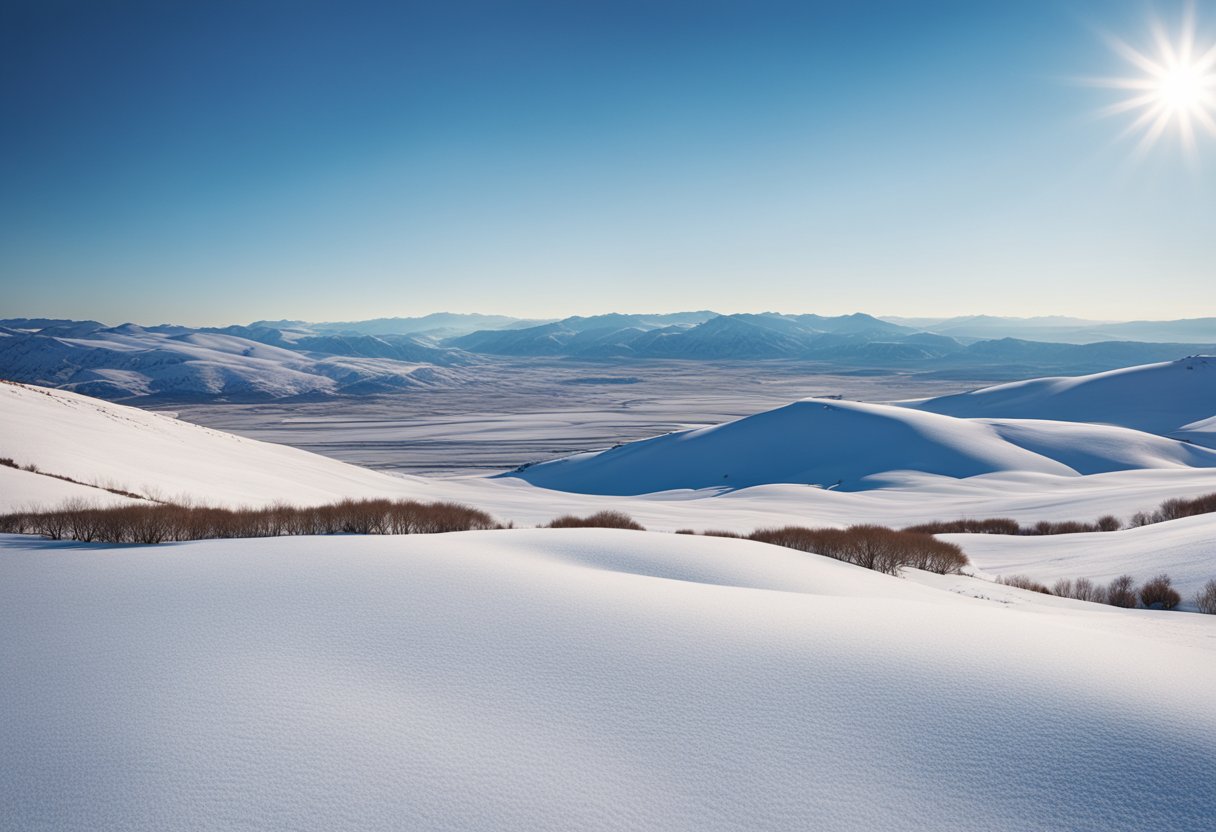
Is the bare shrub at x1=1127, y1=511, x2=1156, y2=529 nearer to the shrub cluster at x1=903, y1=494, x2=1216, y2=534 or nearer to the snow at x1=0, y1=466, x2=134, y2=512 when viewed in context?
the shrub cluster at x1=903, y1=494, x2=1216, y2=534

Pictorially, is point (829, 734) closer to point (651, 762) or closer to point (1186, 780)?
point (651, 762)

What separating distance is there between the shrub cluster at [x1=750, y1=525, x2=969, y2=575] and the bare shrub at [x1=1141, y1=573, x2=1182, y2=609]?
277cm

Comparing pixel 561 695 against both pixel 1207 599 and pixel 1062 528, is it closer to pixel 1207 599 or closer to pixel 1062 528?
pixel 1207 599

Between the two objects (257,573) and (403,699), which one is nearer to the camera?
(403,699)

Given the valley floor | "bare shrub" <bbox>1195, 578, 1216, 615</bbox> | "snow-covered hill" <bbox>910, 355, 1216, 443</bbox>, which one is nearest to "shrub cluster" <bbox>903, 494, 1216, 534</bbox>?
"bare shrub" <bbox>1195, 578, 1216, 615</bbox>

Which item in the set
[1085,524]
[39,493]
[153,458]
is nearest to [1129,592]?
[1085,524]

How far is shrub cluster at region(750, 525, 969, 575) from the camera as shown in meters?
10.4

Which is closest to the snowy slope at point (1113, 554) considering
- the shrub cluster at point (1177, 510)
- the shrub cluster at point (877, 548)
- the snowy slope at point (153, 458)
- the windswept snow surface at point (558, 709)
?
the shrub cluster at point (877, 548)

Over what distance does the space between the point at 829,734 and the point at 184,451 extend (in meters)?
25.8

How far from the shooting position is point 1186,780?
286 cm

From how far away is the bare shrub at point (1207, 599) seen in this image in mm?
8117

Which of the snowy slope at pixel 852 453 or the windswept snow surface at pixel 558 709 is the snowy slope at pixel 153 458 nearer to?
the windswept snow surface at pixel 558 709

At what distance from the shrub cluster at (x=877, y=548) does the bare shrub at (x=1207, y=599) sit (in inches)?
132

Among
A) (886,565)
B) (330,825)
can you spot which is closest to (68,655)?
(330,825)
